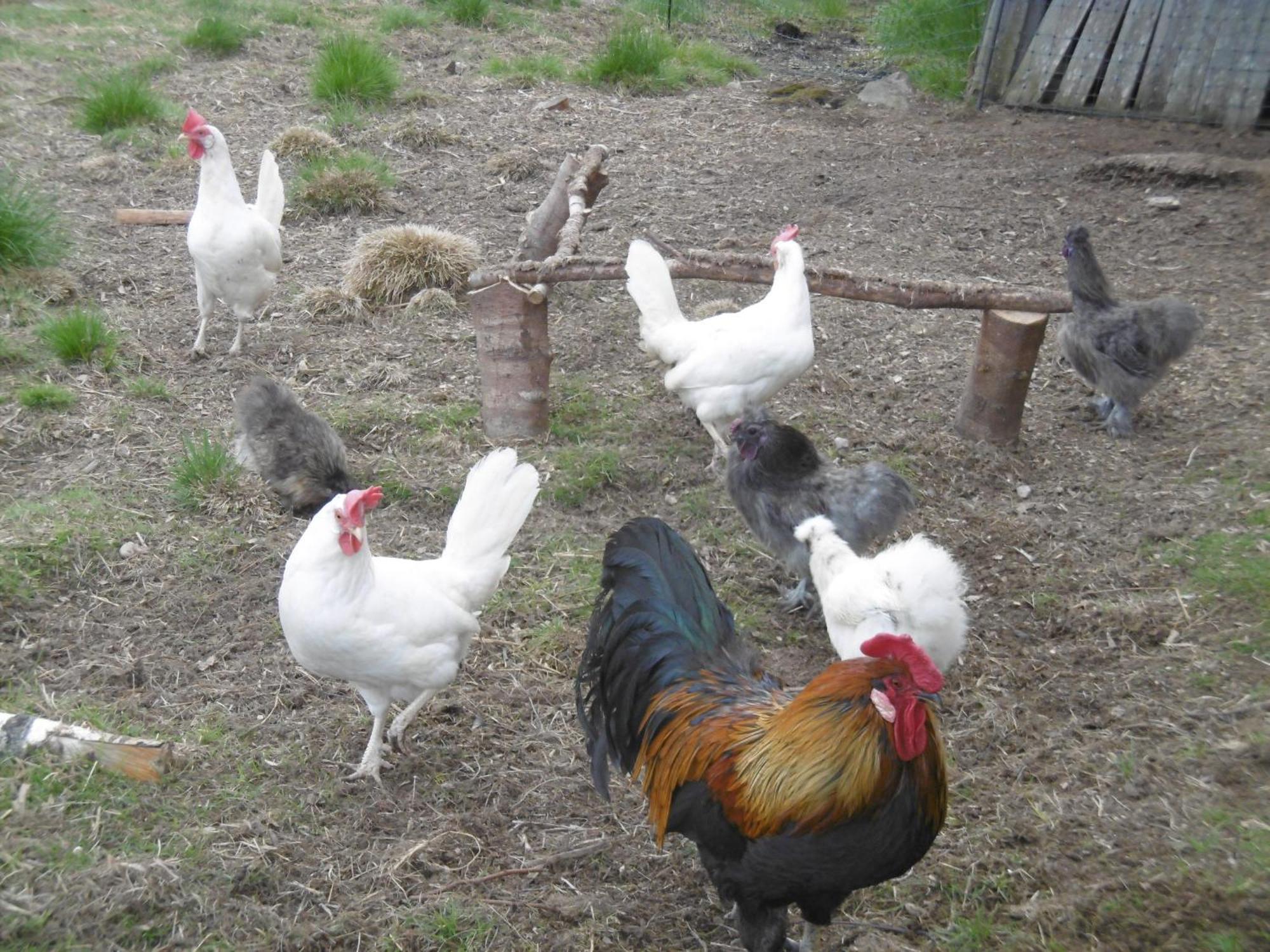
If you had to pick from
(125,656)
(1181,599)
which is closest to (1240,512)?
(1181,599)

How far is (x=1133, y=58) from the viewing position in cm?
924

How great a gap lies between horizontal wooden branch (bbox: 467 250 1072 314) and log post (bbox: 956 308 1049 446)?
0.27 feet

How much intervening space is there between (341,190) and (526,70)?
3.58m

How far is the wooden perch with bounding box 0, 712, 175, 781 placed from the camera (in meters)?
3.29

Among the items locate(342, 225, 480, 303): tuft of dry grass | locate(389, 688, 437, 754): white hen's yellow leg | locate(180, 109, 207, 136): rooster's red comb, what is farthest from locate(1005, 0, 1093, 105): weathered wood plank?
locate(389, 688, 437, 754): white hen's yellow leg

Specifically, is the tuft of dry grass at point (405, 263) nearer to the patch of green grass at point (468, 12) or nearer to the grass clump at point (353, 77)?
the grass clump at point (353, 77)

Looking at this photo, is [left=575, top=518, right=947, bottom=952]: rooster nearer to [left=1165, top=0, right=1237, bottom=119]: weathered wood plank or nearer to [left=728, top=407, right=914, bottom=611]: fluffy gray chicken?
[left=728, top=407, right=914, bottom=611]: fluffy gray chicken

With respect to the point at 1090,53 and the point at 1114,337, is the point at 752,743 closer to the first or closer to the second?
the point at 1114,337

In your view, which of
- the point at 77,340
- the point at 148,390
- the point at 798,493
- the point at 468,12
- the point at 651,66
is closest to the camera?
the point at 798,493

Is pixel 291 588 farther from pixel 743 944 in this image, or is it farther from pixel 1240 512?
pixel 1240 512

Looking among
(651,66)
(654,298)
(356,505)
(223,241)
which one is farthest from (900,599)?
(651,66)

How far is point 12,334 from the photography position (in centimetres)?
594

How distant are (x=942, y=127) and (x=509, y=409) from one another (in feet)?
21.2

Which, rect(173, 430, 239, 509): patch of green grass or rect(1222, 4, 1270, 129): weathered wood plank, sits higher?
rect(1222, 4, 1270, 129): weathered wood plank
